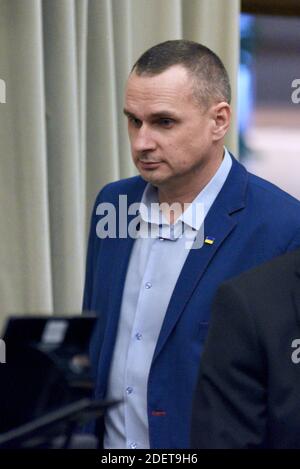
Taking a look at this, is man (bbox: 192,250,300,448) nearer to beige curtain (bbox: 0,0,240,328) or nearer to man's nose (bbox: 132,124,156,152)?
man's nose (bbox: 132,124,156,152)

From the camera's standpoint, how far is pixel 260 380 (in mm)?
1899

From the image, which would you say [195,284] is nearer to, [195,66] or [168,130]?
[168,130]

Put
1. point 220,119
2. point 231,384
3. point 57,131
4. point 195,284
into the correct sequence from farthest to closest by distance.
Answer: point 57,131, point 220,119, point 195,284, point 231,384

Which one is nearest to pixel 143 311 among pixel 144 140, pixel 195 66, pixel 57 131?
pixel 144 140

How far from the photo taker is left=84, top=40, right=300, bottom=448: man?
2377 mm

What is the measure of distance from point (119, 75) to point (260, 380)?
188 cm

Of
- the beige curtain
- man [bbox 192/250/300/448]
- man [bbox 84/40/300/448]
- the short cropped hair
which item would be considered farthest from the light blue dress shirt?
the beige curtain

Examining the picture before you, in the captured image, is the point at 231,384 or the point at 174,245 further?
the point at 174,245

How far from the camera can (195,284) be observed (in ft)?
7.83

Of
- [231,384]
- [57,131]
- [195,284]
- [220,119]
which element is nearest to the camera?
[231,384]

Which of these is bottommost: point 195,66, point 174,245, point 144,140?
point 174,245

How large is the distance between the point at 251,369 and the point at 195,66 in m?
0.85
